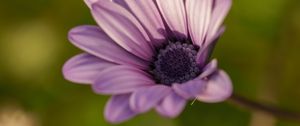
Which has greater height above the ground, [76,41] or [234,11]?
[76,41]

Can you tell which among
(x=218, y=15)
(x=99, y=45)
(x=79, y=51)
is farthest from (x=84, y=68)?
(x=79, y=51)

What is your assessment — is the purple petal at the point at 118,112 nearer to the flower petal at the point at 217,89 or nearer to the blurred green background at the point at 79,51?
the flower petal at the point at 217,89

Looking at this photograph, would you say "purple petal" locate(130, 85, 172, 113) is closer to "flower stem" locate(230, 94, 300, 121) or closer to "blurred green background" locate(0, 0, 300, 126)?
"flower stem" locate(230, 94, 300, 121)

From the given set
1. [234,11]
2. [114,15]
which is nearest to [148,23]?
[114,15]

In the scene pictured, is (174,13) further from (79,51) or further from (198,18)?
(79,51)

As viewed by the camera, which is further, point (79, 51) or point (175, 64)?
point (79, 51)

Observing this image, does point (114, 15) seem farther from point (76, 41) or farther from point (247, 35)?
point (247, 35)

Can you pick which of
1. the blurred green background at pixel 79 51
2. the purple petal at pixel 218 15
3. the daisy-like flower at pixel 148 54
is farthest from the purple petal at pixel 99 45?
the blurred green background at pixel 79 51
